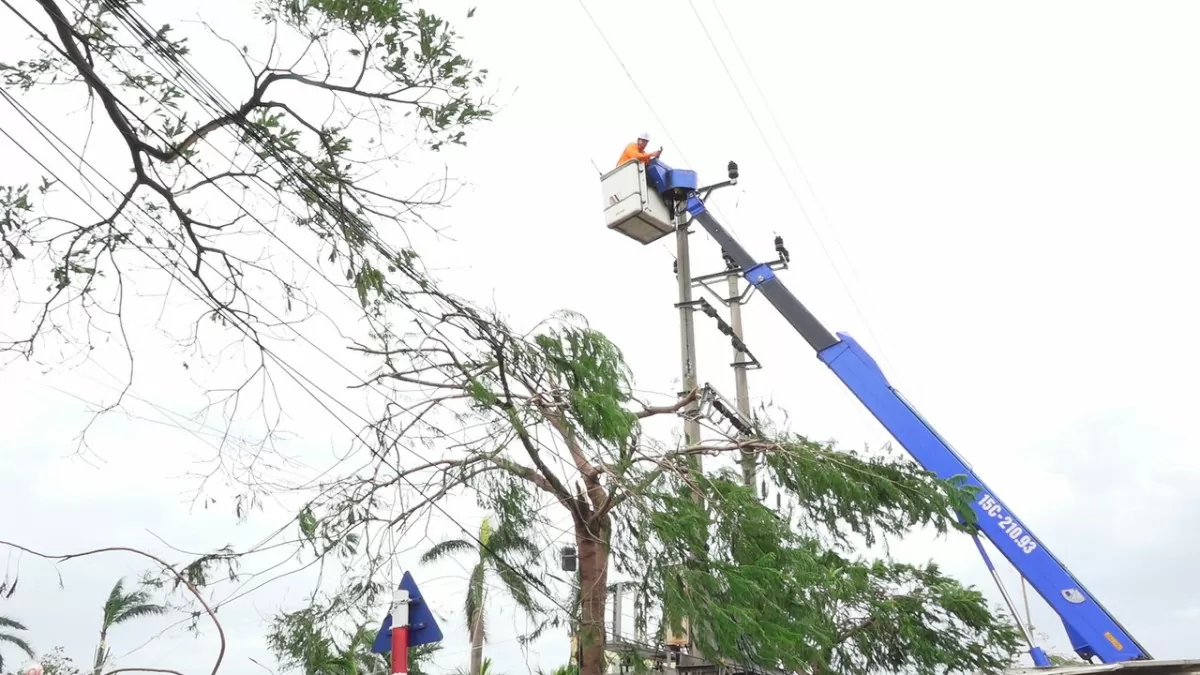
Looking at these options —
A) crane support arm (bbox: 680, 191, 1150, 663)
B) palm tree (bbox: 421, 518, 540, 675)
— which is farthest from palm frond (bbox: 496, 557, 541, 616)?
crane support arm (bbox: 680, 191, 1150, 663)

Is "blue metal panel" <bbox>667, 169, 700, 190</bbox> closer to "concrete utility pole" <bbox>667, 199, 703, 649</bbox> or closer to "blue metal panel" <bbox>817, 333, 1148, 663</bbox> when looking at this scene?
"concrete utility pole" <bbox>667, 199, 703, 649</bbox>

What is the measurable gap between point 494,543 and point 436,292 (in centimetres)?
271

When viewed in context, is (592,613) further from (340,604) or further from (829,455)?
(829,455)

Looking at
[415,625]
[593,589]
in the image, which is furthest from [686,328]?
[415,625]

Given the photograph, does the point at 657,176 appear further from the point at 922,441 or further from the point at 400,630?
the point at 400,630

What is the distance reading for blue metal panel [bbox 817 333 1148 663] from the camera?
9.33 m

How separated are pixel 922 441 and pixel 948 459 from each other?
0.34 meters

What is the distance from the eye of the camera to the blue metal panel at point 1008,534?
933cm

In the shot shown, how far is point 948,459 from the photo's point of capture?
1028 cm

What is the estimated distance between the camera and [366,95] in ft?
19.5

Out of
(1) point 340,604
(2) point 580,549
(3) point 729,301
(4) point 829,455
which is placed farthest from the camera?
(3) point 729,301

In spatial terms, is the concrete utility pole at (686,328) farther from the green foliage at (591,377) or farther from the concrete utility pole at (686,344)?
the green foliage at (591,377)

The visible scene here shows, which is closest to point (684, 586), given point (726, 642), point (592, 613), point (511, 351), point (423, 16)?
point (726, 642)

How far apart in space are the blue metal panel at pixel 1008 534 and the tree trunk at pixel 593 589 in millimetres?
4010
